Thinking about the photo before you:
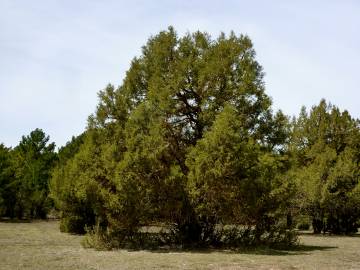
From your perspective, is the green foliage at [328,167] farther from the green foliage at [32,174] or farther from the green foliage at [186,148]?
the green foliage at [32,174]

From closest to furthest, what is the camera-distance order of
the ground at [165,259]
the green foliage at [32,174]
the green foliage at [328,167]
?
the ground at [165,259]
the green foliage at [328,167]
the green foliage at [32,174]

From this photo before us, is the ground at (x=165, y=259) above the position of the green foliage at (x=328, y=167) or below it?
below

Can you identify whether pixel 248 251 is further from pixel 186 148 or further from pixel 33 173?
pixel 33 173

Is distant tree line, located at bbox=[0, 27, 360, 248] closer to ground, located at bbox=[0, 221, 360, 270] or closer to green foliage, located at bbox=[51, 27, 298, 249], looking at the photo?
green foliage, located at bbox=[51, 27, 298, 249]

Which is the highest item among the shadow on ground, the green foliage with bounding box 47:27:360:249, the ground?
the green foliage with bounding box 47:27:360:249

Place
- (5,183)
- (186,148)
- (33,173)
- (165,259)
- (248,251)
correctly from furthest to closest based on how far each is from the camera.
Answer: (33,173) < (5,183) < (186,148) < (248,251) < (165,259)

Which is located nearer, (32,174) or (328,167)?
(328,167)

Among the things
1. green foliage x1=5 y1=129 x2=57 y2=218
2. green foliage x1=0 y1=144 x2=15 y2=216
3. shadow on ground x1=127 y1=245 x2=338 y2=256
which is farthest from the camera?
green foliage x1=5 y1=129 x2=57 y2=218

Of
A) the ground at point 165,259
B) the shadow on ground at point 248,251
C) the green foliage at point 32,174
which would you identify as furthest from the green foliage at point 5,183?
the shadow on ground at point 248,251

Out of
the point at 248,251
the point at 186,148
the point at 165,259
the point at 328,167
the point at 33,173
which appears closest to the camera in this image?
the point at 165,259

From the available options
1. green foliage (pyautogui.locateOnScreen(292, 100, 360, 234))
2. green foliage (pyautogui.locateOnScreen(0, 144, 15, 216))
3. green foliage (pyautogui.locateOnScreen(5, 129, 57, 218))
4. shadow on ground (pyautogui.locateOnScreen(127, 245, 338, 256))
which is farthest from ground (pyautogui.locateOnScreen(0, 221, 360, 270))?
green foliage (pyautogui.locateOnScreen(5, 129, 57, 218))

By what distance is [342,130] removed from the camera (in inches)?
1802

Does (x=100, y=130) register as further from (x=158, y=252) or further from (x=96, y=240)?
(x=158, y=252)

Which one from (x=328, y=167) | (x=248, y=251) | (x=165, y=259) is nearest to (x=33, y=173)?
(x=328, y=167)
